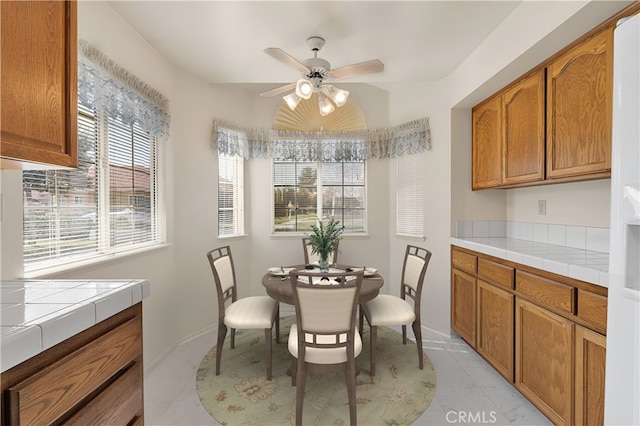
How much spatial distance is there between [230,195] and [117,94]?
1.75 metres

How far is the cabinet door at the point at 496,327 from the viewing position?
2.19m

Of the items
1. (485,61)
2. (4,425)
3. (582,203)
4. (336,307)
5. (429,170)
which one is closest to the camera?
(4,425)

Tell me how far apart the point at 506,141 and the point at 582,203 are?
741 mm

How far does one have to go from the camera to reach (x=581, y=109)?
6.11 feet

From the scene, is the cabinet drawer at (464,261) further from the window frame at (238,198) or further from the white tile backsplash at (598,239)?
the window frame at (238,198)

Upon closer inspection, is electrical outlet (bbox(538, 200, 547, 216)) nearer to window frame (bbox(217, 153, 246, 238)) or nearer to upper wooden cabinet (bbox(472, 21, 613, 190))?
upper wooden cabinet (bbox(472, 21, 613, 190))

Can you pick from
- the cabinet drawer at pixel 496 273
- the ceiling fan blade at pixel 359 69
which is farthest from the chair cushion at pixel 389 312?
the ceiling fan blade at pixel 359 69

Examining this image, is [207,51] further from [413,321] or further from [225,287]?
[413,321]

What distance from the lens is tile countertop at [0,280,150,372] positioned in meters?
0.73

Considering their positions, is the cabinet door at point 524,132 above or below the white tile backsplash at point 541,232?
above

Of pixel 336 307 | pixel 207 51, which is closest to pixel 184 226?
pixel 207 51

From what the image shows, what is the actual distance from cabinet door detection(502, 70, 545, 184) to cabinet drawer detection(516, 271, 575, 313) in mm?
787

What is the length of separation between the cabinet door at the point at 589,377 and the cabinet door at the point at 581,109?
0.93 m

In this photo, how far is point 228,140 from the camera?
3502mm
